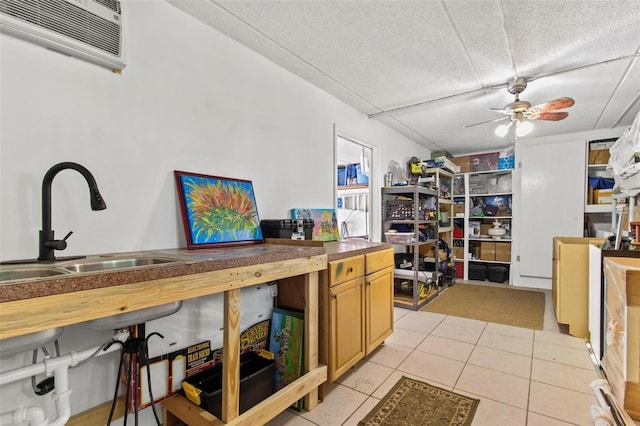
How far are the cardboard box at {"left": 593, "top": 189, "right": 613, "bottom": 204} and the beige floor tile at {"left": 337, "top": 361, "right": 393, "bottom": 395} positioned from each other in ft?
14.7

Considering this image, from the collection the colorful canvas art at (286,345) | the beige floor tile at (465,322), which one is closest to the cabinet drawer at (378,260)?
the colorful canvas art at (286,345)

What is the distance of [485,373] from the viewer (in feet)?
7.45

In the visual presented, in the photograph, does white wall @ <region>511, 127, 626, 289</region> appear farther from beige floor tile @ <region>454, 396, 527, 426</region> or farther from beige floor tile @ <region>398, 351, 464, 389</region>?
beige floor tile @ <region>454, 396, 527, 426</region>

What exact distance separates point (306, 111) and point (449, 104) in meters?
1.71

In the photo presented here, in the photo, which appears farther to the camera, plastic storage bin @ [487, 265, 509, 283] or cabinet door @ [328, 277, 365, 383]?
plastic storage bin @ [487, 265, 509, 283]

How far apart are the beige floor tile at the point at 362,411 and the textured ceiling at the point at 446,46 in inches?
97.8

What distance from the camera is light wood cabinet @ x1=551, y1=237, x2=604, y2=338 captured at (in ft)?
9.46

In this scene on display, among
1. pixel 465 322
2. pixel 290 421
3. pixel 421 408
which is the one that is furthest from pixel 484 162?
pixel 290 421

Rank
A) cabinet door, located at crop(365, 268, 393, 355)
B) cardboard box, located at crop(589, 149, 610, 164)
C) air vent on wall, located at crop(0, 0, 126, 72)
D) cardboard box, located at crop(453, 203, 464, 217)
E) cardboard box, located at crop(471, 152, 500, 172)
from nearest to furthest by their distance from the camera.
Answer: air vent on wall, located at crop(0, 0, 126, 72) < cabinet door, located at crop(365, 268, 393, 355) < cardboard box, located at crop(589, 149, 610, 164) < cardboard box, located at crop(471, 152, 500, 172) < cardboard box, located at crop(453, 203, 464, 217)

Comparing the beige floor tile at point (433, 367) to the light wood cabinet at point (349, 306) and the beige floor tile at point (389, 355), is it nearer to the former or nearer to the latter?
the beige floor tile at point (389, 355)

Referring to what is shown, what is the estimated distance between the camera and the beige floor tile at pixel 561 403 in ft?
5.77

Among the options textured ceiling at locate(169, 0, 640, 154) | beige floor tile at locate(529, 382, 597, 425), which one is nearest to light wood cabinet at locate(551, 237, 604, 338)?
beige floor tile at locate(529, 382, 597, 425)

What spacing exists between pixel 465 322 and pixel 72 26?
3.94 m

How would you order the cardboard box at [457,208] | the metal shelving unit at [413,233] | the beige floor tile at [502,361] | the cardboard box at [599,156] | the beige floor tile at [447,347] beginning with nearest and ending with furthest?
the beige floor tile at [502,361] < the beige floor tile at [447,347] < the metal shelving unit at [413,233] < the cardboard box at [599,156] < the cardboard box at [457,208]
